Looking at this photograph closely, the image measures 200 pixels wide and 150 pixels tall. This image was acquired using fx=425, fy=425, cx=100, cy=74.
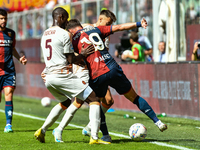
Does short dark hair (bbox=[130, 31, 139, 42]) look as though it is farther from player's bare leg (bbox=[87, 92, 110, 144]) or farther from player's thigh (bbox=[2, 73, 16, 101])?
player's bare leg (bbox=[87, 92, 110, 144])

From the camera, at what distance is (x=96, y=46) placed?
6.34 meters

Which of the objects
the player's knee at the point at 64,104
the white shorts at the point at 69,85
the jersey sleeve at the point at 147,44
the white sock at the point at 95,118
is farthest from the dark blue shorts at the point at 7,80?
the jersey sleeve at the point at 147,44

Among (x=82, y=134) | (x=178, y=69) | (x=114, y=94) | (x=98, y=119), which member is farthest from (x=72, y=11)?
(x=98, y=119)

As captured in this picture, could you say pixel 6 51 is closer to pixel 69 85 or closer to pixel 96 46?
pixel 96 46

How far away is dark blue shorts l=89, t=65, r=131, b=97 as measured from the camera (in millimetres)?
6402

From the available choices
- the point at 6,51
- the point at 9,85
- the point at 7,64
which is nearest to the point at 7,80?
the point at 9,85

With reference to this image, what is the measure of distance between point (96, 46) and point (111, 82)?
0.61 meters

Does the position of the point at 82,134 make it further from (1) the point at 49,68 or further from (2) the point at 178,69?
(2) the point at 178,69

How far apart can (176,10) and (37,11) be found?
27.8 feet

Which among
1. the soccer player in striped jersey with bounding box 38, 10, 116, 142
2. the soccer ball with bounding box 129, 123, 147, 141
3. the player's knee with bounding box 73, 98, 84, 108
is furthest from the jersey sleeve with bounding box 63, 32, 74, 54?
the soccer ball with bounding box 129, 123, 147, 141

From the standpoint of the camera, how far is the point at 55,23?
243 inches

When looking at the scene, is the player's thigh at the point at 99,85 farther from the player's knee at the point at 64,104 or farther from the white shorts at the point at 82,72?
the white shorts at the point at 82,72

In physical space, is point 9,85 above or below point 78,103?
above

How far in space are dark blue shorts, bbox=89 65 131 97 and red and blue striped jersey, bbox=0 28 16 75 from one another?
2392 mm
